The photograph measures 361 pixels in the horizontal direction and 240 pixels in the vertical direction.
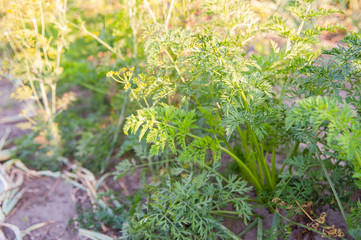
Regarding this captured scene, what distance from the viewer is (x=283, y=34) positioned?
1.33 meters

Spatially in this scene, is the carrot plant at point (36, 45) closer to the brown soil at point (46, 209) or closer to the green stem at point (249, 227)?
the brown soil at point (46, 209)

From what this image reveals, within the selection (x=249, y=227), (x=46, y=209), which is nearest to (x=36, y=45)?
(x=46, y=209)

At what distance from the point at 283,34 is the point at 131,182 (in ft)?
5.18

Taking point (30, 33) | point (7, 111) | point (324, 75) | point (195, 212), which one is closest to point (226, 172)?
point (195, 212)

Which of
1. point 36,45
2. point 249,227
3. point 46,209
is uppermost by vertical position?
point 36,45

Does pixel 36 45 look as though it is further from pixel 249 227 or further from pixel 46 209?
pixel 249 227

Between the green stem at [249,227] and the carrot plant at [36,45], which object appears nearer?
the green stem at [249,227]

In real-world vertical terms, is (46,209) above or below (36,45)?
below

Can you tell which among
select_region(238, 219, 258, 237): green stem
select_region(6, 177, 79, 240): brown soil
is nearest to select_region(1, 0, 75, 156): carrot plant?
select_region(6, 177, 79, 240): brown soil

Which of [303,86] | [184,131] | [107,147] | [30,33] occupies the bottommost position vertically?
[107,147]

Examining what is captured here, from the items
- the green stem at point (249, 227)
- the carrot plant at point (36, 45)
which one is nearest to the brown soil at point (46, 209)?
the carrot plant at point (36, 45)

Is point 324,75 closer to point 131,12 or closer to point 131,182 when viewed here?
point 131,12

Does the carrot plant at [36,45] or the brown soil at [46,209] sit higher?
the carrot plant at [36,45]

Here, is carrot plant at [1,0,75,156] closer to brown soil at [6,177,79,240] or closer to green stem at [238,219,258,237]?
brown soil at [6,177,79,240]
